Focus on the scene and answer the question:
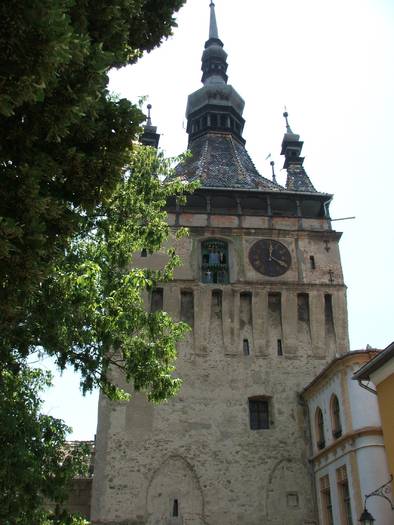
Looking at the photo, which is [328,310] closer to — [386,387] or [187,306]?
[187,306]

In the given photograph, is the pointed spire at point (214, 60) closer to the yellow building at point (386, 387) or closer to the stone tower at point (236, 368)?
the stone tower at point (236, 368)

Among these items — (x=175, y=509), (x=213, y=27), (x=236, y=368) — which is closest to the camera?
(x=175, y=509)

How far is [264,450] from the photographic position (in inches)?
829

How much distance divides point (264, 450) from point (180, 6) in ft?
54.6

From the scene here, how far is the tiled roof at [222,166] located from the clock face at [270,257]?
2984 mm

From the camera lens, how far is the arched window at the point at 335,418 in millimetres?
18625

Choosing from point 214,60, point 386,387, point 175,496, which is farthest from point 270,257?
point 214,60

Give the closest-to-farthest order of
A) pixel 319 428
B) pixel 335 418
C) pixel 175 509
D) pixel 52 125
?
pixel 52 125, pixel 335 418, pixel 175 509, pixel 319 428

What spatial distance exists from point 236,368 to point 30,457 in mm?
14390

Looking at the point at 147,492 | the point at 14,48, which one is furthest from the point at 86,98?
the point at 147,492

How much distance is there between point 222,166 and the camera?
28.8 meters

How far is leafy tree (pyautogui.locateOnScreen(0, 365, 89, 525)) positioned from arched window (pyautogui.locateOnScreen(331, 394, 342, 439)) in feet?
33.8

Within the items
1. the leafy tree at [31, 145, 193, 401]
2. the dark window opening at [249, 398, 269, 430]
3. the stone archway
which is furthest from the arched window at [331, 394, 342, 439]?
the leafy tree at [31, 145, 193, 401]

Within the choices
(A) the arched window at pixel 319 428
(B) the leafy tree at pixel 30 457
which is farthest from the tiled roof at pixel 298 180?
(B) the leafy tree at pixel 30 457
